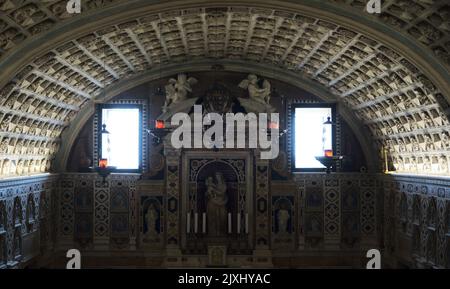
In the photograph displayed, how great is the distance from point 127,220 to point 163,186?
2226 mm

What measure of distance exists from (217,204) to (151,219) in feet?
10.0

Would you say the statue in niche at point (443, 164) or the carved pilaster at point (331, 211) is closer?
the statue in niche at point (443, 164)

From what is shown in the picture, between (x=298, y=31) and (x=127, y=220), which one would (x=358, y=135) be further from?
(x=127, y=220)

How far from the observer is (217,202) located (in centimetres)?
2836

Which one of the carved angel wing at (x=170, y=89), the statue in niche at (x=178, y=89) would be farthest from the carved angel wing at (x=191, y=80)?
the carved angel wing at (x=170, y=89)

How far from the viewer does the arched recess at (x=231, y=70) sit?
28.8m

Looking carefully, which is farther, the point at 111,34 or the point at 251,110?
the point at 251,110

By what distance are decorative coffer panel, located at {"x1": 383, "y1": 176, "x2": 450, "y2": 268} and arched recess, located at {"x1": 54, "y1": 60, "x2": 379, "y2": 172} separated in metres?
2.37

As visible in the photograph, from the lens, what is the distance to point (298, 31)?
2206 centimetres

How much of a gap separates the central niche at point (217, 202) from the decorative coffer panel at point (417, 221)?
6.06m

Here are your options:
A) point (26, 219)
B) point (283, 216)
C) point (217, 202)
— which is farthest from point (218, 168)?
point (26, 219)

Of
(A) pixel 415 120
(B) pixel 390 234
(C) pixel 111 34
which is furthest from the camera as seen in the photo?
(B) pixel 390 234

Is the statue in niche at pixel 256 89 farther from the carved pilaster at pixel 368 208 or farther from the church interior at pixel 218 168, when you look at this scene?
the carved pilaster at pixel 368 208

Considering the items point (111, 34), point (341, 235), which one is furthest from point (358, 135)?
point (111, 34)
